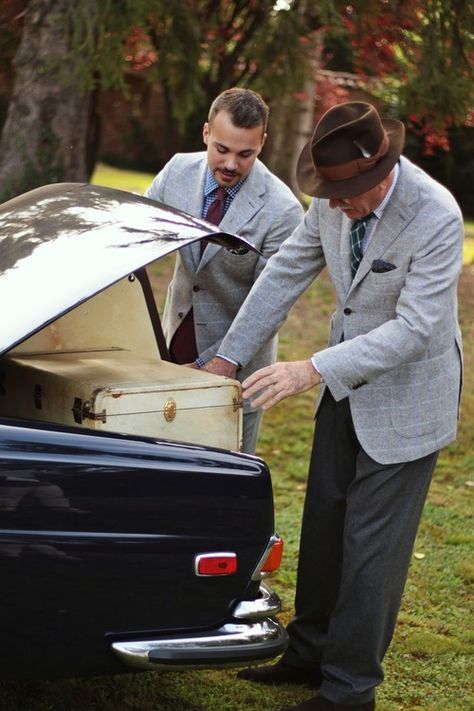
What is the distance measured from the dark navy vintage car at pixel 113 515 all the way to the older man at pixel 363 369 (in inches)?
15.1

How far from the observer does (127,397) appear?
9.75ft

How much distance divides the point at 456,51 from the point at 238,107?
6078mm

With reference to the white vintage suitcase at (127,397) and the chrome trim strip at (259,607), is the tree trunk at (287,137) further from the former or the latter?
the chrome trim strip at (259,607)

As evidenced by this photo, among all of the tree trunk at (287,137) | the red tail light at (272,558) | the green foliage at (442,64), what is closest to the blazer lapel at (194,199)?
the red tail light at (272,558)

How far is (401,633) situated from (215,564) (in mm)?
1756

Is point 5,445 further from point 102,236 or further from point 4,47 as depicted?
point 4,47

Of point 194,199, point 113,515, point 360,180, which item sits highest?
point 360,180

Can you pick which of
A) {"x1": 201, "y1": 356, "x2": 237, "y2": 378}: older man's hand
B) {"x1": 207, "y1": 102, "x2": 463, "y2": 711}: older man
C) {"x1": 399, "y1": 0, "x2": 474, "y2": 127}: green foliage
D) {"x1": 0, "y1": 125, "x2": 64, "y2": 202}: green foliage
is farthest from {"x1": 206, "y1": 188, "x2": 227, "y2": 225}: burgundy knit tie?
{"x1": 0, "y1": 125, "x2": 64, "y2": 202}: green foliage

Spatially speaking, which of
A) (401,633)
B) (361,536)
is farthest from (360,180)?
(401,633)

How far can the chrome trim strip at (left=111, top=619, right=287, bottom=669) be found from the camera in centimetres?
274

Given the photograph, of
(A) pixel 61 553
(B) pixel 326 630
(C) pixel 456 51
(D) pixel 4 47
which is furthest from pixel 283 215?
(D) pixel 4 47

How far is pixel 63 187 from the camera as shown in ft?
11.6

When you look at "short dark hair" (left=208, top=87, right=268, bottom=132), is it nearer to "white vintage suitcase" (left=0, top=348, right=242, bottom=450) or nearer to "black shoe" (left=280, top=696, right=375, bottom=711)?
"white vintage suitcase" (left=0, top=348, right=242, bottom=450)

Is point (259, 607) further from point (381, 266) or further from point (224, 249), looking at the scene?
point (224, 249)
